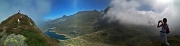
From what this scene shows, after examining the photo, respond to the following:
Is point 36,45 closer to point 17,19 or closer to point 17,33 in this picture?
point 17,33

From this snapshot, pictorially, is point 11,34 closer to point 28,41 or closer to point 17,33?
point 17,33

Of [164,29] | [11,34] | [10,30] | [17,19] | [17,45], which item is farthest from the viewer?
[17,19]

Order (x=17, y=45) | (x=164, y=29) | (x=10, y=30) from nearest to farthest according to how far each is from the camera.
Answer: (x=164, y=29)
(x=17, y=45)
(x=10, y=30)

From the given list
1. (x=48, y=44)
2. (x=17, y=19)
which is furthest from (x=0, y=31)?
(x=48, y=44)

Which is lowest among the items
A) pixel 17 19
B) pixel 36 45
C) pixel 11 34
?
pixel 36 45

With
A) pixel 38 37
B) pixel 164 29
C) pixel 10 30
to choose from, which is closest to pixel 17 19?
pixel 10 30

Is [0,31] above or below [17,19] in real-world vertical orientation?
below

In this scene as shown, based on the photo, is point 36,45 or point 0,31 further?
point 0,31
